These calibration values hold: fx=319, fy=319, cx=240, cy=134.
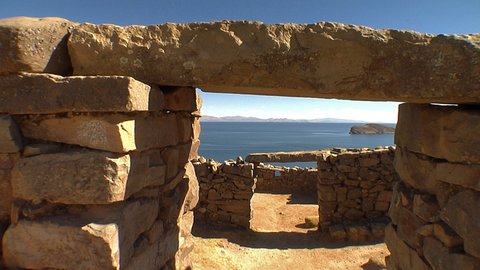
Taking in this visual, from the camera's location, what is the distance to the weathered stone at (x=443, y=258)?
208 cm

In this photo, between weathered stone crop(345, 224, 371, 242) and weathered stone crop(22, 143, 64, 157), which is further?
weathered stone crop(345, 224, 371, 242)

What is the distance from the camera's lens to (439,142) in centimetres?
240

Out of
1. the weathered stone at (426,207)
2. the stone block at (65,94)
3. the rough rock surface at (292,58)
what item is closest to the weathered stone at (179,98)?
the rough rock surface at (292,58)

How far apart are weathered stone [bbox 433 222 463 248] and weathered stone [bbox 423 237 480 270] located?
1.6 inches

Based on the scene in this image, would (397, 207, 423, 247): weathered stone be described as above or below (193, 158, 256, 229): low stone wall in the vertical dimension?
above

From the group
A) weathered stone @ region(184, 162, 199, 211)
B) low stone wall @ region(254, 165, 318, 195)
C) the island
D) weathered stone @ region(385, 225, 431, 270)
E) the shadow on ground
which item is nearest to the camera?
weathered stone @ region(385, 225, 431, 270)

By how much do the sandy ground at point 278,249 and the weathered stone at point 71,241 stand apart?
148 inches

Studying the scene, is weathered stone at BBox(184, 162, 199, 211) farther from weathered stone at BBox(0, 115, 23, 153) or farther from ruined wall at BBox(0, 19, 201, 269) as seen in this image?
weathered stone at BBox(0, 115, 23, 153)

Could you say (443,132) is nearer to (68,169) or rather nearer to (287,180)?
(68,169)

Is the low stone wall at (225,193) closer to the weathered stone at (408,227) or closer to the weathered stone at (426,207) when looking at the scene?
the weathered stone at (408,227)

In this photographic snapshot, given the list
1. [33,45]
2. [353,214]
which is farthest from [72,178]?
[353,214]

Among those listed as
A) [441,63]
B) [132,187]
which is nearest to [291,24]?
[441,63]

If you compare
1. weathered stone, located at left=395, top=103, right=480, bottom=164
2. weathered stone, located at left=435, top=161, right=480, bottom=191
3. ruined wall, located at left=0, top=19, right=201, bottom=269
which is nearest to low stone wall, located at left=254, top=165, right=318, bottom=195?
weathered stone, located at left=395, top=103, right=480, bottom=164

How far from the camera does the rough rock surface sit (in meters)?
2.14
